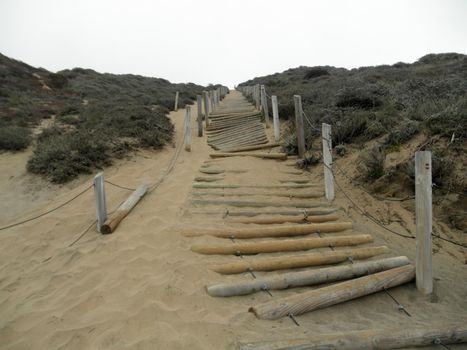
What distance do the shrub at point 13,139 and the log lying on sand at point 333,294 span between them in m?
8.06

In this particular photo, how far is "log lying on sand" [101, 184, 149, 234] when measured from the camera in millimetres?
4660

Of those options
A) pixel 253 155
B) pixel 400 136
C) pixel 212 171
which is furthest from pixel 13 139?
pixel 400 136

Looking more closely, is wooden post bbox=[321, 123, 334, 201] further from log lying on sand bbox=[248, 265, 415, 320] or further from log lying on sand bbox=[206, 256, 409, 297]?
log lying on sand bbox=[248, 265, 415, 320]

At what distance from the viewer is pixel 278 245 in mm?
4254

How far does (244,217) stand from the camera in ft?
17.0

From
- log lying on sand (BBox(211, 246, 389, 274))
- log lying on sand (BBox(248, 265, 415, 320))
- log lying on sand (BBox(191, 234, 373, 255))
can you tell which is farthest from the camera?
log lying on sand (BBox(191, 234, 373, 255))

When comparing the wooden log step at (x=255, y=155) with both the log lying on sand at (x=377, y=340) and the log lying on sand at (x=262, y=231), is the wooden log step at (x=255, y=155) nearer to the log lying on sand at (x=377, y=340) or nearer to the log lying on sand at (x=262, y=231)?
the log lying on sand at (x=262, y=231)

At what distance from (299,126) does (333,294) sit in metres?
5.04

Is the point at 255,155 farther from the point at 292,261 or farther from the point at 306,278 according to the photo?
the point at 306,278

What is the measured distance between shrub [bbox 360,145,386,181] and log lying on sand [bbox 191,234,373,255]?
1778mm

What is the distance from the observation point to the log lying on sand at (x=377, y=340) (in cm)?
255

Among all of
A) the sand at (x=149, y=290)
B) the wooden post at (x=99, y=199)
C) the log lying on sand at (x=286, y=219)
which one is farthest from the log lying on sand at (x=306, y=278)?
the wooden post at (x=99, y=199)

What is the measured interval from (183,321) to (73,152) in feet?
20.0

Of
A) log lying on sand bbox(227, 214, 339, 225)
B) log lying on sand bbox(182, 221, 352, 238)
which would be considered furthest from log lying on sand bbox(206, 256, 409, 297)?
log lying on sand bbox(227, 214, 339, 225)
